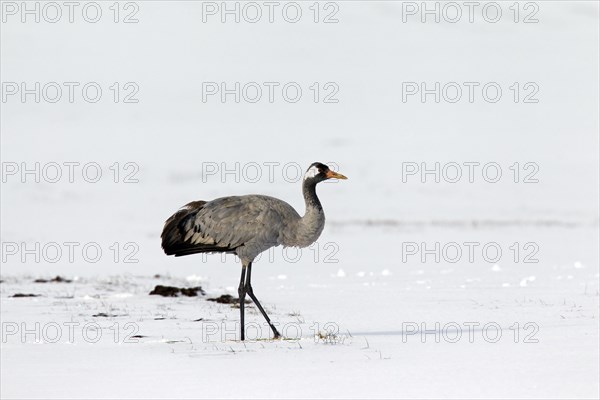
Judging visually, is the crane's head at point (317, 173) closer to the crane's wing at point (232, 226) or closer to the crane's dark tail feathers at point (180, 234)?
the crane's wing at point (232, 226)

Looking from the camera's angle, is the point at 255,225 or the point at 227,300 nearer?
the point at 255,225

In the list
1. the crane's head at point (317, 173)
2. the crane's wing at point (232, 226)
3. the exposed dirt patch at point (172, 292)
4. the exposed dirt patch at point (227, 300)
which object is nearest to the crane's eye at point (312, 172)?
→ the crane's head at point (317, 173)

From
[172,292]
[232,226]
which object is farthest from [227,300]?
[232,226]

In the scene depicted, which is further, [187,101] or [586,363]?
[187,101]

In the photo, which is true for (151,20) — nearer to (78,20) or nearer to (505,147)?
(78,20)

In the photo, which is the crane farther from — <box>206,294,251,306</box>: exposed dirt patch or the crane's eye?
<box>206,294,251,306</box>: exposed dirt patch

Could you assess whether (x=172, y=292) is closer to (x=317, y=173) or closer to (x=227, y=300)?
(x=227, y=300)

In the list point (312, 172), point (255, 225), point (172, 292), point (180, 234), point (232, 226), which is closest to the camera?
point (255, 225)

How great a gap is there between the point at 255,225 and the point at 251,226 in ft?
0.18

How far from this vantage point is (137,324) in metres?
16.2

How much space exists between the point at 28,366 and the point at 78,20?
104 meters

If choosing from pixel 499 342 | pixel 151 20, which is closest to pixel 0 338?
pixel 499 342

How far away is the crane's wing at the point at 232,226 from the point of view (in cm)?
1453

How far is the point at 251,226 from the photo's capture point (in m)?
14.5
